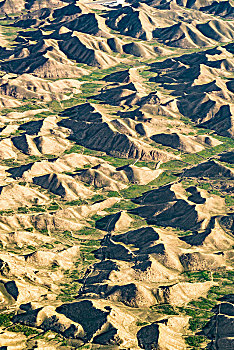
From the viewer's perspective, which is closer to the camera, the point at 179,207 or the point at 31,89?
the point at 179,207

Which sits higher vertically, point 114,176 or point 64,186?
point 64,186

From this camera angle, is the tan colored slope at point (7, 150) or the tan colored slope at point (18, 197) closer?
the tan colored slope at point (18, 197)

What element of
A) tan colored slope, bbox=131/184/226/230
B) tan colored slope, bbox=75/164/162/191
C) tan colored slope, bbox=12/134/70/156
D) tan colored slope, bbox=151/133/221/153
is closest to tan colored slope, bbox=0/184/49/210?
tan colored slope, bbox=75/164/162/191

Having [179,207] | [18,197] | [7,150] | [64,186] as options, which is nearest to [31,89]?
[7,150]

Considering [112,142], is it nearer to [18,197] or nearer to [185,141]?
[185,141]

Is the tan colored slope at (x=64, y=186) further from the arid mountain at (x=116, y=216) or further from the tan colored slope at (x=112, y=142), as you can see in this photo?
the tan colored slope at (x=112, y=142)

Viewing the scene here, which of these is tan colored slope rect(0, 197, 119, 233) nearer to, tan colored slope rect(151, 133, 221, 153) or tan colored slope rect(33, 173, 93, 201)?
tan colored slope rect(33, 173, 93, 201)

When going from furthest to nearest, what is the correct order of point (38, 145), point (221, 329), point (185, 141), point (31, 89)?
point (31, 89), point (185, 141), point (38, 145), point (221, 329)

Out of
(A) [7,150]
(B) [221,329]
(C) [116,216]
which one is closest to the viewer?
(B) [221,329]

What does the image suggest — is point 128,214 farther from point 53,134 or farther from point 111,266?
point 53,134

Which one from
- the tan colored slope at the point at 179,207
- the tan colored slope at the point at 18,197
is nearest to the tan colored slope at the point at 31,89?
the tan colored slope at the point at 18,197
